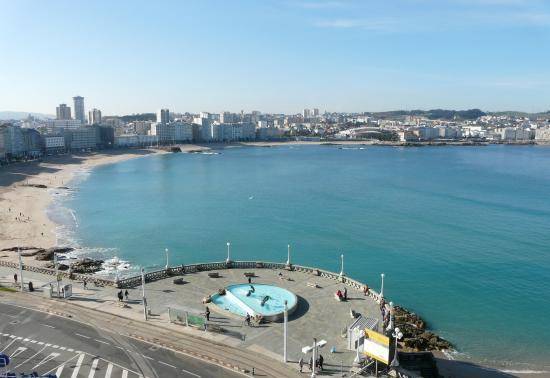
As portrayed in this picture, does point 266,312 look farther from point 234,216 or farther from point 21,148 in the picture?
point 21,148

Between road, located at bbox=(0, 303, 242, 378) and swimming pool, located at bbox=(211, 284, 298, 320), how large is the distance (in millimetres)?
5028

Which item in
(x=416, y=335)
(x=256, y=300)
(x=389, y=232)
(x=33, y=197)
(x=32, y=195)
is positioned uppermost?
(x=256, y=300)

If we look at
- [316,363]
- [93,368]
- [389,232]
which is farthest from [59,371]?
[389,232]

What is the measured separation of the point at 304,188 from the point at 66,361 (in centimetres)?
8345

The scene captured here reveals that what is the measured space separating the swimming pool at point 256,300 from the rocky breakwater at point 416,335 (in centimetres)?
827

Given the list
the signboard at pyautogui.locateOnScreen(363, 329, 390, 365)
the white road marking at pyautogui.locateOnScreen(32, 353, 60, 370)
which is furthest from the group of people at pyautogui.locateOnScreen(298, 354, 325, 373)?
the white road marking at pyautogui.locateOnScreen(32, 353, 60, 370)

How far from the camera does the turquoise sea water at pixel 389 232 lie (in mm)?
37531

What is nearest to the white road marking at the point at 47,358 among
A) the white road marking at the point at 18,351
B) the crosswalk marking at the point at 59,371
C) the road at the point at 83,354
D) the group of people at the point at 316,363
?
the road at the point at 83,354

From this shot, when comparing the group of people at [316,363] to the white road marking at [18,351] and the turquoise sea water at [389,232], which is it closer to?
the white road marking at [18,351]

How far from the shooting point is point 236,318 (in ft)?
83.0

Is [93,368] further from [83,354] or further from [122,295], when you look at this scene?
[122,295]

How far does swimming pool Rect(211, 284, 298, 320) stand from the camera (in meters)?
25.5

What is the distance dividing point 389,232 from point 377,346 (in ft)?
145

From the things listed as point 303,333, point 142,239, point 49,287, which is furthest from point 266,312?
point 142,239
